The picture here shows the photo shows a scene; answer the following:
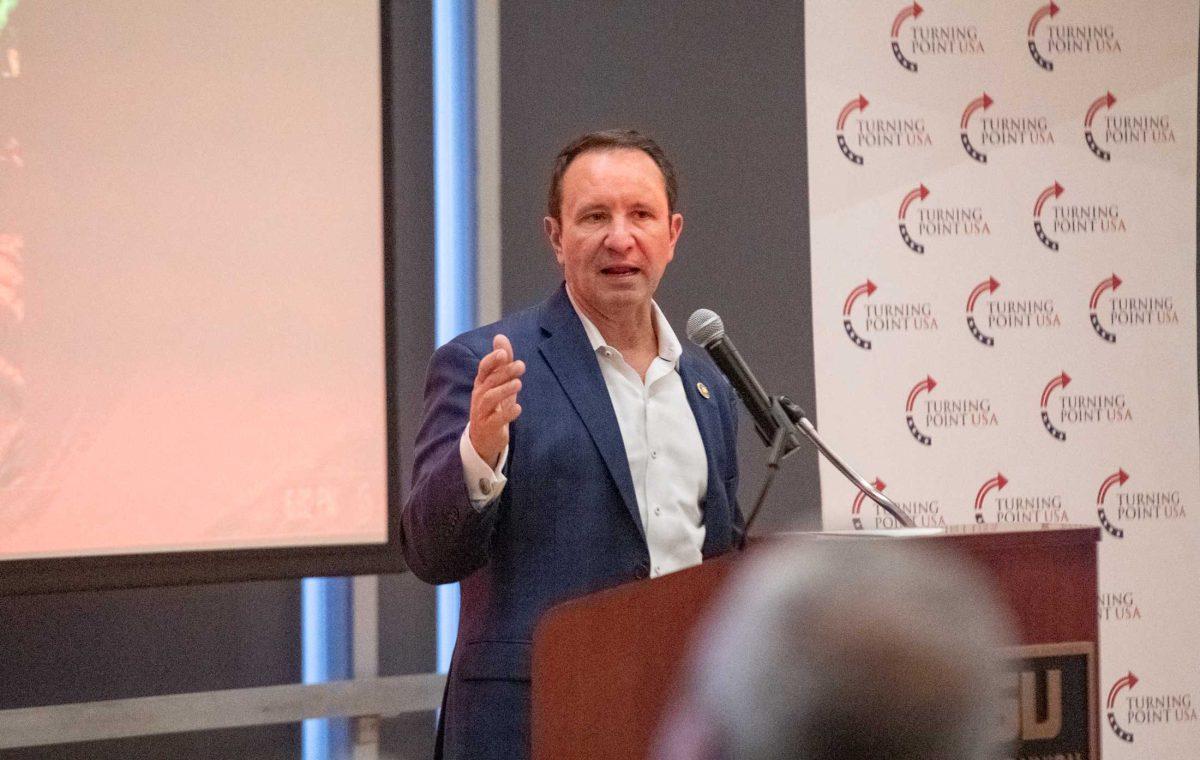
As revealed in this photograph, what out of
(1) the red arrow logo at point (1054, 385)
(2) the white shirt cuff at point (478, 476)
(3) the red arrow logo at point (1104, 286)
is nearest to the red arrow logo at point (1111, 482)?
(1) the red arrow logo at point (1054, 385)

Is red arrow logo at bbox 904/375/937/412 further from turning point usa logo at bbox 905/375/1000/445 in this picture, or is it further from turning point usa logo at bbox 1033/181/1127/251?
turning point usa logo at bbox 1033/181/1127/251

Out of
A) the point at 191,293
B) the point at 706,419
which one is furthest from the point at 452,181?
the point at 706,419

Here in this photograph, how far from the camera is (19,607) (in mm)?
3000

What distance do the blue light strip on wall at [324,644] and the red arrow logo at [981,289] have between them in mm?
2091

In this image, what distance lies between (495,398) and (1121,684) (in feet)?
10.3

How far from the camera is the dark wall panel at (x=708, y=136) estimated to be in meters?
3.72

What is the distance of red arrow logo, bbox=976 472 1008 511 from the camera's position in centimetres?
395

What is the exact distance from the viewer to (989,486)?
156 inches

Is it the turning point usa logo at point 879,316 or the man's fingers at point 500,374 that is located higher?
the turning point usa logo at point 879,316

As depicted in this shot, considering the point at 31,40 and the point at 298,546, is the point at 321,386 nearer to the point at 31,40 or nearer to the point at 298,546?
the point at 298,546

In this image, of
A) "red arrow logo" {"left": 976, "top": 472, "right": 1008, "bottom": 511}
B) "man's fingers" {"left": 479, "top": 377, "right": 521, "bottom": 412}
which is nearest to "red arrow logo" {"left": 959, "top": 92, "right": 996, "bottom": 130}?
"red arrow logo" {"left": 976, "top": 472, "right": 1008, "bottom": 511}

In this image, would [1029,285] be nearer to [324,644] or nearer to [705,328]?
[324,644]

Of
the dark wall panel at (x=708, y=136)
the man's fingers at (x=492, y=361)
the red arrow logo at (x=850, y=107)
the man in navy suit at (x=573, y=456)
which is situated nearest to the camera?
the man's fingers at (x=492, y=361)

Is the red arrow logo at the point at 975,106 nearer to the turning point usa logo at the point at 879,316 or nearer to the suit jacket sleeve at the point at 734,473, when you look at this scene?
the turning point usa logo at the point at 879,316
